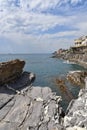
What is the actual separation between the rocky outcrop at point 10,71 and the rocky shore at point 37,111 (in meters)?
3.75

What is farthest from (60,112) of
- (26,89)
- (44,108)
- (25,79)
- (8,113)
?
(25,79)

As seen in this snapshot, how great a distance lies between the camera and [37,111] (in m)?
28.8

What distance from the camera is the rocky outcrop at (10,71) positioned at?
140 feet

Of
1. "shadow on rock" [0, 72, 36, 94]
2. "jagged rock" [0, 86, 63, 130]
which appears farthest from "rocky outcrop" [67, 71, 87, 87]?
"jagged rock" [0, 86, 63, 130]

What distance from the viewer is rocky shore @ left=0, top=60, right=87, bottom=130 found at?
82.4 feet

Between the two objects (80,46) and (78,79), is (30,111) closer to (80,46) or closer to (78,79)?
(78,79)

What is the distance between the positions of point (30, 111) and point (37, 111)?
32.2 inches

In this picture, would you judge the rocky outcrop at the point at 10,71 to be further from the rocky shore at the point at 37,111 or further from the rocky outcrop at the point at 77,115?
the rocky outcrop at the point at 77,115

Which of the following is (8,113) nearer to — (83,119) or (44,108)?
(44,108)

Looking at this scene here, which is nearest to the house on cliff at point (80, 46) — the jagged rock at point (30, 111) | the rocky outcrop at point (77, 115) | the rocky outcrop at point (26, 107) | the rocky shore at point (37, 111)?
the rocky outcrop at point (26, 107)

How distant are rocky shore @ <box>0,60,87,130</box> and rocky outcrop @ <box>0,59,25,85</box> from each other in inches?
148

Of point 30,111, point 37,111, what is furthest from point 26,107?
point 37,111

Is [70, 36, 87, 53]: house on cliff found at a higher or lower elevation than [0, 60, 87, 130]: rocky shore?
higher

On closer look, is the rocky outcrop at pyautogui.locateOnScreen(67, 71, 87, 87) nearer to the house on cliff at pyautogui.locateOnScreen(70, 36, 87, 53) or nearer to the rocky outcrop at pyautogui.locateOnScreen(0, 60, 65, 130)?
the rocky outcrop at pyautogui.locateOnScreen(0, 60, 65, 130)
